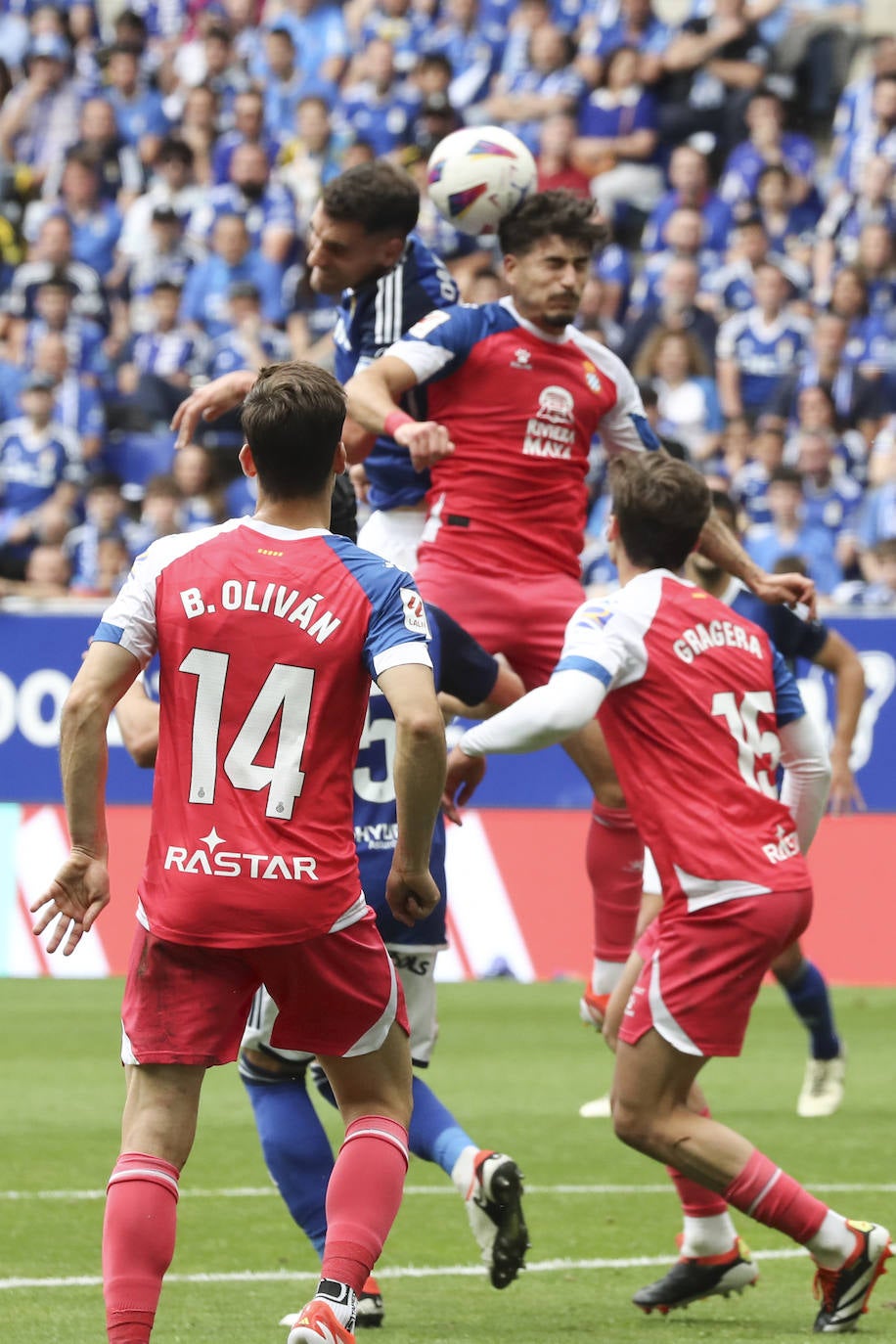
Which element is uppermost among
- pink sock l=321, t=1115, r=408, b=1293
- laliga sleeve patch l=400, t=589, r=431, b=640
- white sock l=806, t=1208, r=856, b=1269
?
laliga sleeve patch l=400, t=589, r=431, b=640

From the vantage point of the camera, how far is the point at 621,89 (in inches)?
733

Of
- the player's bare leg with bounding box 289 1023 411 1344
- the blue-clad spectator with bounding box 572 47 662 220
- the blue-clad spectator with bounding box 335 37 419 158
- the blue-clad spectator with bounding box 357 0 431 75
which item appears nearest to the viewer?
the player's bare leg with bounding box 289 1023 411 1344

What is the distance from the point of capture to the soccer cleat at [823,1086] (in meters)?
8.88

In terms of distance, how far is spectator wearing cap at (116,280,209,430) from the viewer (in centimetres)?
1733

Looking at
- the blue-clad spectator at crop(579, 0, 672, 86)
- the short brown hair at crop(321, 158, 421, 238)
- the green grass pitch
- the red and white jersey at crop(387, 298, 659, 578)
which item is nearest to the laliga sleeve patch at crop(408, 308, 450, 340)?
the red and white jersey at crop(387, 298, 659, 578)

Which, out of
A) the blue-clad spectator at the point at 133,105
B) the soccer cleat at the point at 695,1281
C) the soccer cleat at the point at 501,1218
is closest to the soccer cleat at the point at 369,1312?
the soccer cleat at the point at 501,1218

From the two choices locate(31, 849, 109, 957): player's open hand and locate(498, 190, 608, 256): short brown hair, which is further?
locate(498, 190, 608, 256): short brown hair

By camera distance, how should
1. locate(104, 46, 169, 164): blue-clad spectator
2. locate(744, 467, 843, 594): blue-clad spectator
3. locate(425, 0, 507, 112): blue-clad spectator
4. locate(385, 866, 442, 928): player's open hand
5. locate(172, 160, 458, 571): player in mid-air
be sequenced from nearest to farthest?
1. locate(385, 866, 442, 928): player's open hand
2. locate(172, 160, 458, 571): player in mid-air
3. locate(744, 467, 843, 594): blue-clad spectator
4. locate(425, 0, 507, 112): blue-clad spectator
5. locate(104, 46, 169, 164): blue-clad spectator

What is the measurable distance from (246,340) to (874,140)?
5205mm

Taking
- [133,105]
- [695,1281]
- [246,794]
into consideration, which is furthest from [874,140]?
[246,794]

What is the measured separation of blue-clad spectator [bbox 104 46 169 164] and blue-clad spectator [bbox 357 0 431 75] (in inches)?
79.3

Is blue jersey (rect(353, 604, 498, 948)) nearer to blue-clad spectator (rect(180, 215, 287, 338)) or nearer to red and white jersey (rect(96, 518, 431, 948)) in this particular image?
red and white jersey (rect(96, 518, 431, 948))

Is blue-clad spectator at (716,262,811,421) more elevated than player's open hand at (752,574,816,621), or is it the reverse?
player's open hand at (752,574,816,621)

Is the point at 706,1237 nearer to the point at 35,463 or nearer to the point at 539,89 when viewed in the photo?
the point at 35,463
